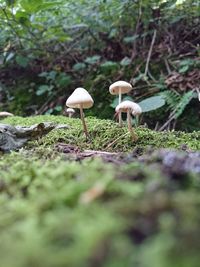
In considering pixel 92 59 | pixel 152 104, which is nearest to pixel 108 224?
pixel 152 104

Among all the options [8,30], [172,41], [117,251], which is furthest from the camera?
[172,41]

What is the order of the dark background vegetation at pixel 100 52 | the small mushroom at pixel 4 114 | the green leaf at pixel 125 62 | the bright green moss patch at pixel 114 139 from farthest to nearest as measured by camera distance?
the green leaf at pixel 125 62, the dark background vegetation at pixel 100 52, the small mushroom at pixel 4 114, the bright green moss patch at pixel 114 139

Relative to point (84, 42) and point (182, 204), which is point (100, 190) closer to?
point (182, 204)

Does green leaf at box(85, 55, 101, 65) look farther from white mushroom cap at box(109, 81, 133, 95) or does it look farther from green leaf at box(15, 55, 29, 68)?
white mushroom cap at box(109, 81, 133, 95)

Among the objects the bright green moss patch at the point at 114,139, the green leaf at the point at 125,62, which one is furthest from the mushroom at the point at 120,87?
the green leaf at the point at 125,62

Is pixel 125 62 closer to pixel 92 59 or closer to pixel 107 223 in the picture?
pixel 92 59

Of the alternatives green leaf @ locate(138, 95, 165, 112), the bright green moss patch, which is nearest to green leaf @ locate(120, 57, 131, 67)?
green leaf @ locate(138, 95, 165, 112)

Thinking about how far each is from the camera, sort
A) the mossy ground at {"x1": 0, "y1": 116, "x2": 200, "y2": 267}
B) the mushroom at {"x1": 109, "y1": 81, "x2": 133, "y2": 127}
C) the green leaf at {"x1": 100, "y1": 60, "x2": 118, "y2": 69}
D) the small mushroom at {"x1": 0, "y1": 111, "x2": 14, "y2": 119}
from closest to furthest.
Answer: the mossy ground at {"x1": 0, "y1": 116, "x2": 200, "y2": 267}
the mushroom at {"x1": 109, "y1": 81, "x2": 133, "y2": 127}
the small mushroom at {"x1": 0, "y1": 111, "x2": 14, "y2": 119}
the green leaf at {"x1": 100, "y1": 60, "x2": 118, "y2": 69}

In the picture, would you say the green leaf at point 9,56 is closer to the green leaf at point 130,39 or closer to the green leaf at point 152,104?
the green leaf at point 130,39

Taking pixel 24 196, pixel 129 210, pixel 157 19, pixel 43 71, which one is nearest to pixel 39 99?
pixel 43 71
